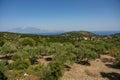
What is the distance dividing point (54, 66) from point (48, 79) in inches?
54.2

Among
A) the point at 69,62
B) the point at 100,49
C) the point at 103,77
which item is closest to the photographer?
the point at 103,77

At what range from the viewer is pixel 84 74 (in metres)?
17.7

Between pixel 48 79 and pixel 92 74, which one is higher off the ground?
pixel 48 79

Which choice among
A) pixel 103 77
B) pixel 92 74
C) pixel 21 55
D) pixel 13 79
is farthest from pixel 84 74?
pixel 21 55

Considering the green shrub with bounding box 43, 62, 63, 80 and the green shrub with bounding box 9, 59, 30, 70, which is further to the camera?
the green shrub with bounding box 9, 59, 30, 70

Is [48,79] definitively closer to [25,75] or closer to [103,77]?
[25,75]

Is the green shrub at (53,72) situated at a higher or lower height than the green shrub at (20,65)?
higher

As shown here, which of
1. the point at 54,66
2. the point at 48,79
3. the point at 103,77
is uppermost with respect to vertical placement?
the point at 54,66

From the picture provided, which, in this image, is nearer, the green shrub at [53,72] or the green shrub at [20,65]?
the green shrub at [53,72]

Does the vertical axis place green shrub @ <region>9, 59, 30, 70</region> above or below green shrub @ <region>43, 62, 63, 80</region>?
below

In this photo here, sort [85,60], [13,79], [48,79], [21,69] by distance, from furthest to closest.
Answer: [85,60]
[21,69]
[13,79]
[48,79]

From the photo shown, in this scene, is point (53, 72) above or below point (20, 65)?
above

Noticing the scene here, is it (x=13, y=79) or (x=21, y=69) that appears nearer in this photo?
(x=13, y=79)

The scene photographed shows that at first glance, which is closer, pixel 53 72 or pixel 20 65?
pixel 53 72
